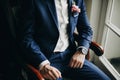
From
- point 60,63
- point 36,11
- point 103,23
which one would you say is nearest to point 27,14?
point 36,11

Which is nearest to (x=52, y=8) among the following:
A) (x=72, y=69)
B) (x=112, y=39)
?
(x=72, y=69)

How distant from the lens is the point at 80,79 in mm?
1726

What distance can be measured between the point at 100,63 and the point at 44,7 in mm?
1149

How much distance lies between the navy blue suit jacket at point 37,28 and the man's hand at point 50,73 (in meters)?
0.06

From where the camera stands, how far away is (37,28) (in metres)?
Result: 1.54

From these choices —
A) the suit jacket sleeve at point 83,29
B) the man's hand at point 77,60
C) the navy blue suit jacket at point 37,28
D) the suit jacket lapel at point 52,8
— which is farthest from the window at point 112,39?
the suit jacket lapel at point 52,8

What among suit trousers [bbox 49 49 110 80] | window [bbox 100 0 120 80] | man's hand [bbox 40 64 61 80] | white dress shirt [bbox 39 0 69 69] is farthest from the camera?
window [bbox 100 0 120 80]

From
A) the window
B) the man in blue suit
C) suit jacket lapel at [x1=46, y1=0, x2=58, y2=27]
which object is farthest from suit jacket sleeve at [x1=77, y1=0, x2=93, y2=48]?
the window

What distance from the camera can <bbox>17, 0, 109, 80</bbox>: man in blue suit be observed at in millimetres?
1488

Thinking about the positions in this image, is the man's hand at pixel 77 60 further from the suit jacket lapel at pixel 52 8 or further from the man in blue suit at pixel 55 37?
the suit jacket lapel at pixel 52 8

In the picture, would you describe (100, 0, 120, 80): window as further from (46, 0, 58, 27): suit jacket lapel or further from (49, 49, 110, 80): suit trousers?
(46, 0, 58, 27): suit jacket lapel

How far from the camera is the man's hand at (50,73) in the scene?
146 centimetres

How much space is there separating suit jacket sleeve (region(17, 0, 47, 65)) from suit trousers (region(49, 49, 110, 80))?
160mm

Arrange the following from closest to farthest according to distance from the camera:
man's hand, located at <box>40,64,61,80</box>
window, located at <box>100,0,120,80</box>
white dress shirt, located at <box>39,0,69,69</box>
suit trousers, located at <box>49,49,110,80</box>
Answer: man's hand, located at <box>40,64,61,80</box> < white dress shirt, located at <box>39,0,69,69</box> < suit trousers, located at <box>49,49,110,80</box> < window, located at <box>100,0,120,80</box>
